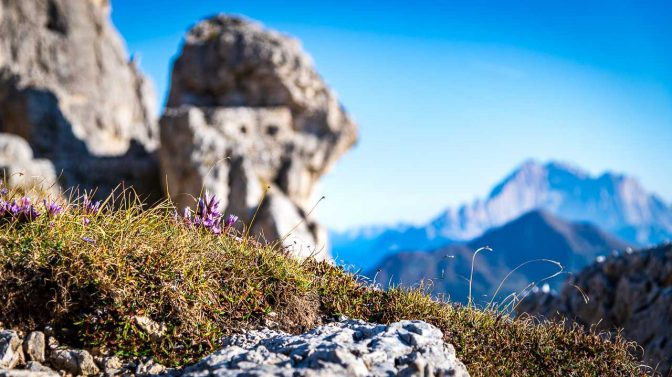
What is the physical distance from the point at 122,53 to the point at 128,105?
5.60 meters

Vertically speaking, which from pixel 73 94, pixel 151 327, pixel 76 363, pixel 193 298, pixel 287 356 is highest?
pixel 287 356

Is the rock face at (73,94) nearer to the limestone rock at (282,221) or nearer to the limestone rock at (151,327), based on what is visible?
the limestone rock at (282,221)

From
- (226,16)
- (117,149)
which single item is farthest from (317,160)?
(117,149)

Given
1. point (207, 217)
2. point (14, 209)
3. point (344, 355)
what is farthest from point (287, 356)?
point (14, 209)

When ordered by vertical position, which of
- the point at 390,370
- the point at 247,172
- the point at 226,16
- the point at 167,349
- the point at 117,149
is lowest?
the point at 117,149

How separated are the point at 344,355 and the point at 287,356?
1.44ft

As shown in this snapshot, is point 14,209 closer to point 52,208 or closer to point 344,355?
point 52,208

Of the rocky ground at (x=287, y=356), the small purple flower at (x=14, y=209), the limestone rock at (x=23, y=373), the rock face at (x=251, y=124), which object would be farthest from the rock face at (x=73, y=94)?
the limestone rock at (x=23, y=373)

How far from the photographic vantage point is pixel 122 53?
49281mm

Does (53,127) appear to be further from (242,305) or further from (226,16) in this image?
(242,305)

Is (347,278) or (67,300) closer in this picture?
(67,300)

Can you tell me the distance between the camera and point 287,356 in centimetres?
365

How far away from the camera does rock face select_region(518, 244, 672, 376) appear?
31.8 ft

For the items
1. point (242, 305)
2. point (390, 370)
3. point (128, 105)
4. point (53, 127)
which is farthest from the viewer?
point (128, 105)
